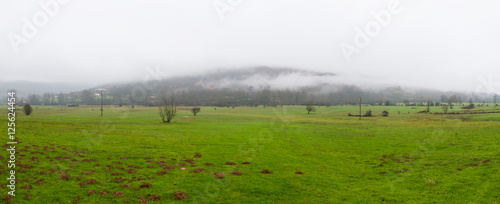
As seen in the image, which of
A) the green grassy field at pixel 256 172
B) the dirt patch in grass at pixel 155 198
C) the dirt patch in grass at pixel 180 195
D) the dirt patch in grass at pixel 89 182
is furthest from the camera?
the dirt patch in grass at pixel 89 182

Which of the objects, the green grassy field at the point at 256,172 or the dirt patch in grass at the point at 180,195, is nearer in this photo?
the dirt patch in grass at the point at 180,195

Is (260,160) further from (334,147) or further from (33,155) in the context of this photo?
(33,155)

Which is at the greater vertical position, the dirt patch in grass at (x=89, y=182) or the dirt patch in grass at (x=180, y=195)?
the dirt patch in grass at (x=89, y=182)

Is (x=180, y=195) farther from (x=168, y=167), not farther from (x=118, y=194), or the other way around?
(x=168, y=167)

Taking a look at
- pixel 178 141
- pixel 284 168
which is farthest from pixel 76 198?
pixel 178 141

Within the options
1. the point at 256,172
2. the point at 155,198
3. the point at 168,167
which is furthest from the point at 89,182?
the point at 256,172

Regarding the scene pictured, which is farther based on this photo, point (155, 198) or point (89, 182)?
point (89, 182)

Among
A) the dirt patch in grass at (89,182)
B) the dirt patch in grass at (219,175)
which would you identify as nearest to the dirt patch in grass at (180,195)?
the dirt patch in grass at (219,175)

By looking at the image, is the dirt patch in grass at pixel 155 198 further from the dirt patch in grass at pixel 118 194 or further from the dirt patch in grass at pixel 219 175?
the dirt patch in grass at pixel 219 175

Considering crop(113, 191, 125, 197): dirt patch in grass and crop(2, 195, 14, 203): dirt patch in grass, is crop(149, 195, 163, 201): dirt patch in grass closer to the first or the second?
crop(113, 191, 125, 197): dirt patch in grass

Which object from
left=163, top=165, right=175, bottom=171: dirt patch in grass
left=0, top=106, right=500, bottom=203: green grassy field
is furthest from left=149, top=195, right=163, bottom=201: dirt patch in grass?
left=163, top=165, right=175, bottom=171: dirt patch in grass

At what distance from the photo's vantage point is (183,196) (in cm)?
2131

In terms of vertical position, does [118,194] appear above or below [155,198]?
above

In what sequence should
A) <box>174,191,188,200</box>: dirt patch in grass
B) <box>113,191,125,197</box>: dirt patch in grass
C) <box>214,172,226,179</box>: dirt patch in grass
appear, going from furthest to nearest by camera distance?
<box>214,172,226,179</box>: dirt patch in grass → <box>174,191,188,200</box>: dirt patch in grass → <box>113,191,125,197</box>: dirt patch in grass
